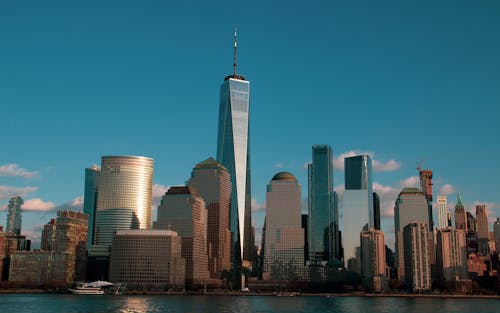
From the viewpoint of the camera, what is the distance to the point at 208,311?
165750 millimetres

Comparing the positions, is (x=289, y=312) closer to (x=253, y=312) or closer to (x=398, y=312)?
(x=253, y=312)

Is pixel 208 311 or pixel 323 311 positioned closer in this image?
pixel 208 311

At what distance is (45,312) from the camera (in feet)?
528

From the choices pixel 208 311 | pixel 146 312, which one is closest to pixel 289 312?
pixel 208 311

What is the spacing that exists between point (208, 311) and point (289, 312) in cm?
2413

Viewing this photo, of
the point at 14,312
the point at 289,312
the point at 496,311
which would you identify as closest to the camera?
the point at 14,312

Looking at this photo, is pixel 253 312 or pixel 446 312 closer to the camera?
pixel 253 312

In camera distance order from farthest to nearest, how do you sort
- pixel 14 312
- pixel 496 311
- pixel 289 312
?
pixel 496 311 → pixel 289 312 → pixel 14 312

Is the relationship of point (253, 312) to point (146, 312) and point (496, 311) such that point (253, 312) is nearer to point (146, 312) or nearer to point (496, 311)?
point (146, 312)

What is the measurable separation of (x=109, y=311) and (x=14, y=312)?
80.0 feet

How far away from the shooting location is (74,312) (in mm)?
159625

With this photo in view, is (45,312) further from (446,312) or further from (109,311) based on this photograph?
(446,312)

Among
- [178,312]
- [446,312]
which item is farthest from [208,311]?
[446,312]

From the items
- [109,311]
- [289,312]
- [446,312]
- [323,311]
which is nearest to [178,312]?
[109,311]
